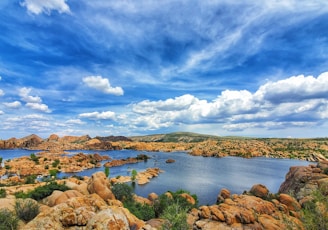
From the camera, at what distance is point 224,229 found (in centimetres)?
2172

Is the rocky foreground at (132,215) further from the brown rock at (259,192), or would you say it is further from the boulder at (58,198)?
the brown rock at (259,192)

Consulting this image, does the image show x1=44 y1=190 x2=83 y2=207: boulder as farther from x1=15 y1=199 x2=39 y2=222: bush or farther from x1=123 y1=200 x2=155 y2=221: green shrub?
x1=123 y1=200 x2=155 y2=221: green shrub

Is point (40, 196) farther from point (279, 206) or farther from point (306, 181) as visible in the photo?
point (306, 181)

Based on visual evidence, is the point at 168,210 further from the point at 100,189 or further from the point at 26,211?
the point at 100,189

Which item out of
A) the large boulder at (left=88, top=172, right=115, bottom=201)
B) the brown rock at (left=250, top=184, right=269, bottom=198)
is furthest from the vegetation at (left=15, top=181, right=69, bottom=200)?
the brown rock at (left=250, top=184, right=269, bottom=198)

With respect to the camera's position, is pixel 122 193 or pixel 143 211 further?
pixel 122 193

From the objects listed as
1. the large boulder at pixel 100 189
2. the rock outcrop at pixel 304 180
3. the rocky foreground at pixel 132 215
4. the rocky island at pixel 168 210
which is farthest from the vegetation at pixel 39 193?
the rock outcrop at pixel 304 180

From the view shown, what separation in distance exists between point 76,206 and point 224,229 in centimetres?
1358

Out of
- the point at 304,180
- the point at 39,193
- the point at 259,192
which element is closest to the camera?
the point at 39,193

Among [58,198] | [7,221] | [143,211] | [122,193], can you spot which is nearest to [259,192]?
[143,211]

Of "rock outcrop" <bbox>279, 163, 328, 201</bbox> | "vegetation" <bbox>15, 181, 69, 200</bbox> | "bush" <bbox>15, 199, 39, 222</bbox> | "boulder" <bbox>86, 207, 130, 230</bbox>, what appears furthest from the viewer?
"rock outcrop" <bbox>279, 163, 328, 201</bbox>

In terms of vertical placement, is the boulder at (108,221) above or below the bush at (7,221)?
above

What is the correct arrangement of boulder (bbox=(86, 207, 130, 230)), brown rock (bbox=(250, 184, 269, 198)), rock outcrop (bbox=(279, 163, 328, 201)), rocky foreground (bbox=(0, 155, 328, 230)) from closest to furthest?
boulder (bbox=(86, 207, 130, 230)), rocky foreground (bbox=(0, 155, 328, 230)), rock outcrop (bbox=(279, 163, 328, 201)), brown rock (bbox=(250, 184, 269, 198))

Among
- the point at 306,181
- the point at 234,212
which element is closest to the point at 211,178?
the point at 306,181
